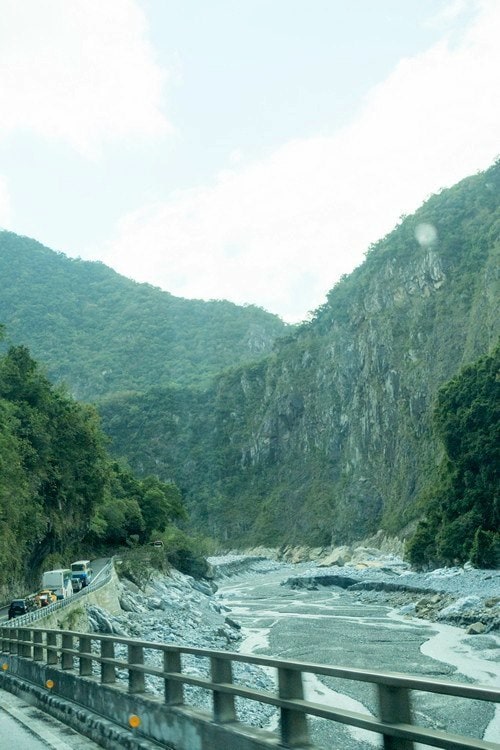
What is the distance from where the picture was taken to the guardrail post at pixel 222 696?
687 centimetres

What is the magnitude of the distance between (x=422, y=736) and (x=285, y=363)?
148820 mm

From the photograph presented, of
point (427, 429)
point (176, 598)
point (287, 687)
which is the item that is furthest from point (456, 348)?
point (287, 687)

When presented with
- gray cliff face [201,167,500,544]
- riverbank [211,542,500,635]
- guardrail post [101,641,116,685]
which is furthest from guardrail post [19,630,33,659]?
gray cliff face [201,167,500,544]

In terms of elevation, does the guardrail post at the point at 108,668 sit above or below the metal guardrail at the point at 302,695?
below

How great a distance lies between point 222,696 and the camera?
6.89 meters

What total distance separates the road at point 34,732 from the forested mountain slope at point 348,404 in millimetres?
80162

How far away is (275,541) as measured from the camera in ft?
441

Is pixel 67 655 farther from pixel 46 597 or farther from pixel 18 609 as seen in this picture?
pixel 46 597

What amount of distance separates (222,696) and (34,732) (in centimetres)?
417

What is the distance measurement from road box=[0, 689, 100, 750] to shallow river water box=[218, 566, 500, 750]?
9.96 feet

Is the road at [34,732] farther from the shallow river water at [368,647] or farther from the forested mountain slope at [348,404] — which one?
the forested mountain slope at [348,404]

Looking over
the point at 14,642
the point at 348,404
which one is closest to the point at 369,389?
the point at 348,404

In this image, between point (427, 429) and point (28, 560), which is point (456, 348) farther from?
point (28, 560)

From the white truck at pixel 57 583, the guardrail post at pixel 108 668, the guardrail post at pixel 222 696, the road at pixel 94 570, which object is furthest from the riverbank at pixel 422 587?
the guardrail post at pixel 222 696
